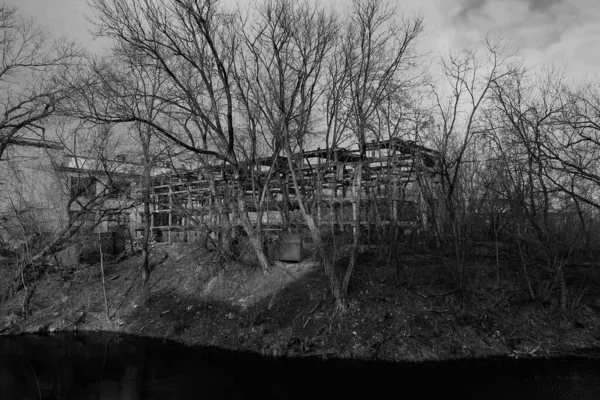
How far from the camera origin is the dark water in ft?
28.9

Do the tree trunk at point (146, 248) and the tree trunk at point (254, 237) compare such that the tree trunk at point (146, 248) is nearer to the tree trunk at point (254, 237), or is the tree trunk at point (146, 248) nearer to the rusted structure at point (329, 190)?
the rusted structure at point (329, 190)

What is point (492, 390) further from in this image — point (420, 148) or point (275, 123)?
point (275, 123)

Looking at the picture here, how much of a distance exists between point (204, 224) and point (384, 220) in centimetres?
626

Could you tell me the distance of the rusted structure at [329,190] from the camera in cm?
1386

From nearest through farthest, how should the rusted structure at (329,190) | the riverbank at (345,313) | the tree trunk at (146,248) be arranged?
the riverbank at (345,313) → the rusted structure at (329,190) → the tree trunk at (146,248)

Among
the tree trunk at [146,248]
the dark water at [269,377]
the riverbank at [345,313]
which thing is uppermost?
the tree trunk at [146,248]

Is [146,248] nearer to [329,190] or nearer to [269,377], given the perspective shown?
[329,190]

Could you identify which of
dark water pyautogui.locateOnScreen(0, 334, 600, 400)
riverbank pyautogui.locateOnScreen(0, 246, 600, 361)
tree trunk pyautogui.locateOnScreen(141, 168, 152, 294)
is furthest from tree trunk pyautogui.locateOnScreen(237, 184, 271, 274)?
tree trunk pyautogui.locateOnScreen(141, 168, 152, 294)

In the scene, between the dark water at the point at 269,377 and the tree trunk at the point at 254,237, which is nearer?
the dark water at the point at 269,377

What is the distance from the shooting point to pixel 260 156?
664 inches

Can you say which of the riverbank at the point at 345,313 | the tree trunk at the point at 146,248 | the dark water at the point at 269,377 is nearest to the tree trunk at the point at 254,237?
the riverbank at the point at 345,313

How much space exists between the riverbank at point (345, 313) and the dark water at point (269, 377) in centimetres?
61

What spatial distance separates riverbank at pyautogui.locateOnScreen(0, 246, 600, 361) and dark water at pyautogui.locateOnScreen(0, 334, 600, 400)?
0.61m

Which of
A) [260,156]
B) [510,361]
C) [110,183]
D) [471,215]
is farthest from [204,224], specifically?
[510,361]
